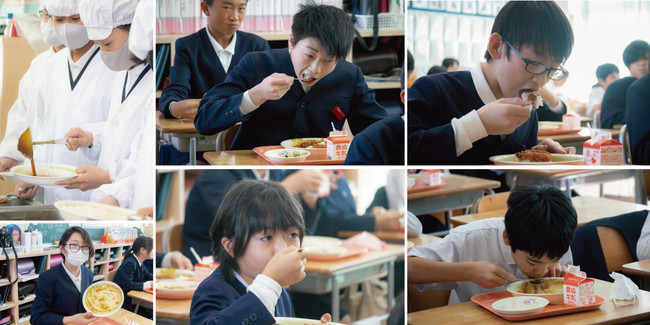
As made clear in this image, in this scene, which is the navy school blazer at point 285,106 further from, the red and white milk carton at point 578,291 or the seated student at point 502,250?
the red and white milk carton at point 578,291

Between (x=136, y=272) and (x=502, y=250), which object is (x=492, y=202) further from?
(x=136, y=272)

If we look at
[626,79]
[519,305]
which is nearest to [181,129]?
[519,305]

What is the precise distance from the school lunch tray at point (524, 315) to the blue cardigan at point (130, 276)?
125 centimetres

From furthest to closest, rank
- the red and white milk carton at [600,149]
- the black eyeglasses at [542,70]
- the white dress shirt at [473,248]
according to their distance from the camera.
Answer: the white dress shirt at [473,248] < the red and white milk carton at [600,149] < the black eyeglasses at [542,70]

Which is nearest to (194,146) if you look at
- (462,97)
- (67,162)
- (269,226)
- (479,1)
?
(269,226)

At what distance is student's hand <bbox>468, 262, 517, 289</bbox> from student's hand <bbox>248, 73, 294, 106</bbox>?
94 centimetres

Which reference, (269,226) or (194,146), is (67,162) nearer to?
(194,146)

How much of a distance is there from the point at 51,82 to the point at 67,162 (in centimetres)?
32

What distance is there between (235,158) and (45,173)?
2.67 feet

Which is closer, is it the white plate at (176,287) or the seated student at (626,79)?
the seated student at (626,79)

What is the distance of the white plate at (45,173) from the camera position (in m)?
2.21

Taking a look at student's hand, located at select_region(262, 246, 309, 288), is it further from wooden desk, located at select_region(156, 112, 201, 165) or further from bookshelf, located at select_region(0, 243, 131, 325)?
bookshelf, located at select_region(0, 243, 131, 325)

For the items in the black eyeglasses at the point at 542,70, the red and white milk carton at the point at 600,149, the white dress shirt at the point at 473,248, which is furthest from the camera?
the white dress shirt at the point at 473,248

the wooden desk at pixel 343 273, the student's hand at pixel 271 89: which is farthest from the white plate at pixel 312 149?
the wooden desk at pixel 343 273
